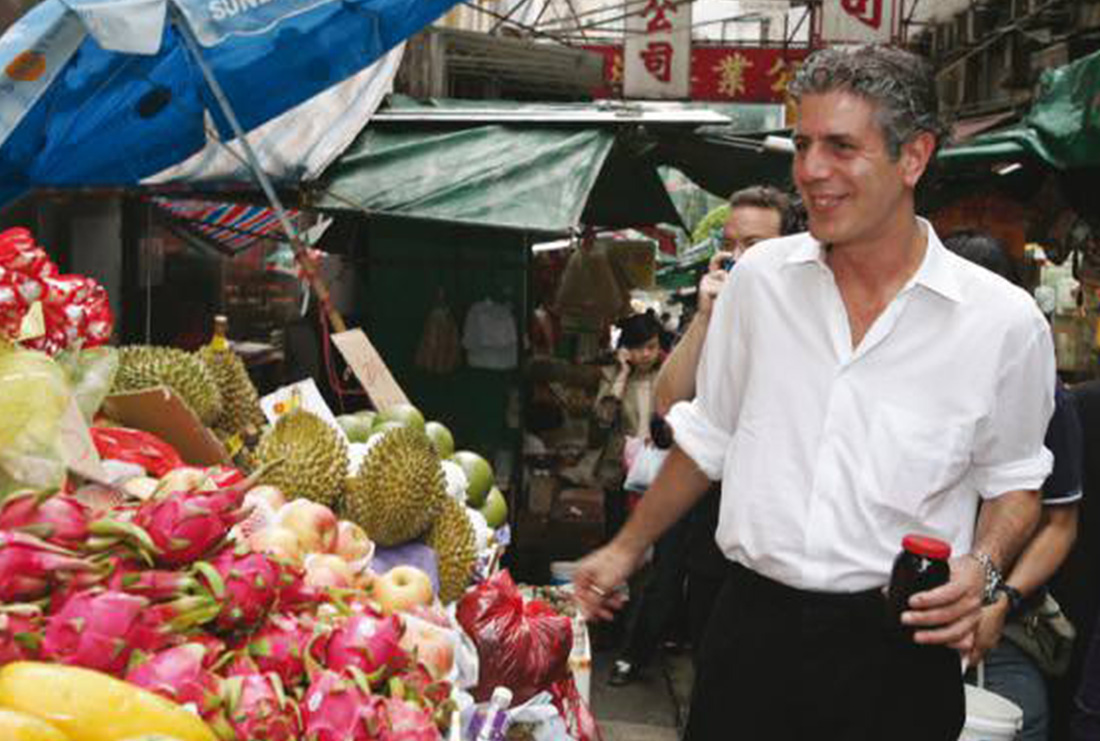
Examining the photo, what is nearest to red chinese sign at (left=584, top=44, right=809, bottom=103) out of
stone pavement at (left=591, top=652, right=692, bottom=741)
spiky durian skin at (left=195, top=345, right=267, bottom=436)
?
stone pavement at (left=591, top=652, right=692, bottom=741)

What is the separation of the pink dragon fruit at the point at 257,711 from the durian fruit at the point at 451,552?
5.86 ft

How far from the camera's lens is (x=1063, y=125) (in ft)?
18.9

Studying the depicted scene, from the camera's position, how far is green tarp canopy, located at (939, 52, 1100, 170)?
5.50 m

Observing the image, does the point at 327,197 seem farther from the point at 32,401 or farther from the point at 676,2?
the point at 676,2

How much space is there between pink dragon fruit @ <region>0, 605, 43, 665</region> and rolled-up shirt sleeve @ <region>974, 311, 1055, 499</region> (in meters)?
1.81

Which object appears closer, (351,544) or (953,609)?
(953,609)

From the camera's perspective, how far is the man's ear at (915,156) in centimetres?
265

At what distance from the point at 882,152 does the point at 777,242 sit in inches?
15.5

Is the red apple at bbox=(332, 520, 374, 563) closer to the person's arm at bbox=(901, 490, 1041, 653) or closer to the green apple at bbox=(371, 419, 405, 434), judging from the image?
the green apple at bbox=(371, 419, 405, 434)

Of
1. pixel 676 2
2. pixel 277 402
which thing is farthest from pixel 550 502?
pixel 676 2

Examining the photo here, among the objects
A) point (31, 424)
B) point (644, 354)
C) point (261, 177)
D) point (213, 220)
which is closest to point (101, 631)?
point (31, 424)

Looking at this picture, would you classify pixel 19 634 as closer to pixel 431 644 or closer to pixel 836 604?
pixel 431 644

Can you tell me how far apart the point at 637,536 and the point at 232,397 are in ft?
5.28

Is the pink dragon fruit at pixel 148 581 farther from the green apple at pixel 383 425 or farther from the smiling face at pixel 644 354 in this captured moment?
the smiling face at pixel 644 354
